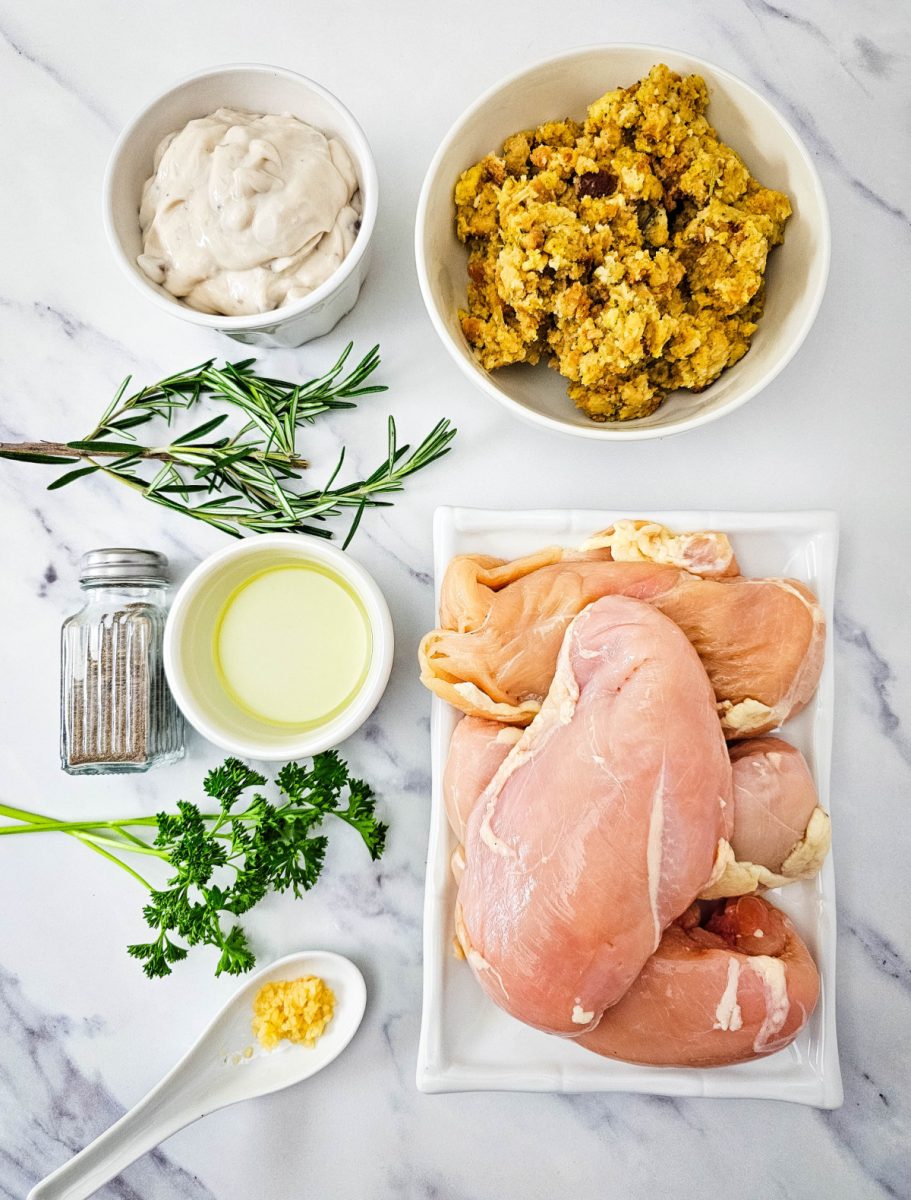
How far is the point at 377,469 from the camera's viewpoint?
1099mm

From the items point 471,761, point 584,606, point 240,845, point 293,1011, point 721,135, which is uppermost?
point 721,135

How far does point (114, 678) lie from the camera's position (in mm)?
1058

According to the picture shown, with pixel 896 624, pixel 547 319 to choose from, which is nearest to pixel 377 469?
pixel 547 319

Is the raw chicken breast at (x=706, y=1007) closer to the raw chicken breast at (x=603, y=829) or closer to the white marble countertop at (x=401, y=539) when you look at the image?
the raw chicken breast at (x=603, y=829)

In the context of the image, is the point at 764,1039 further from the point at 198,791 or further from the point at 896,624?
the point at 198,791

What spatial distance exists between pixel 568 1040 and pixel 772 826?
1.11 ft

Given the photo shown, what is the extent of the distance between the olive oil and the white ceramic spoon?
1.01 feet

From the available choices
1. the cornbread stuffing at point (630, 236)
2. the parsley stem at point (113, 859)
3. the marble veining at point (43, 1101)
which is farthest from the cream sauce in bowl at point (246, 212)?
the marble veining at point (43, 1101)

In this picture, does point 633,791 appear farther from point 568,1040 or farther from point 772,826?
point 568,1040

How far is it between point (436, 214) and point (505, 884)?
70cm

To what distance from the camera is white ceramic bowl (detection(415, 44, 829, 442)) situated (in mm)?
908

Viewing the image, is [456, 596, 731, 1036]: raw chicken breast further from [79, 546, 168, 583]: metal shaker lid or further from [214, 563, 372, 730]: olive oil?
[79, 546, 168, 583]: metal shaker lid

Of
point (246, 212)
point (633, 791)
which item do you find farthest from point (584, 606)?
point (246, 212)

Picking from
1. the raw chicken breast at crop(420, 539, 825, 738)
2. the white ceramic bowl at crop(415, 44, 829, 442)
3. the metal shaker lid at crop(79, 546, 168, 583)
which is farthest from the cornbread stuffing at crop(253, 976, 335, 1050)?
the white ceramic bowl at crop(415, 44, 829, 442)
